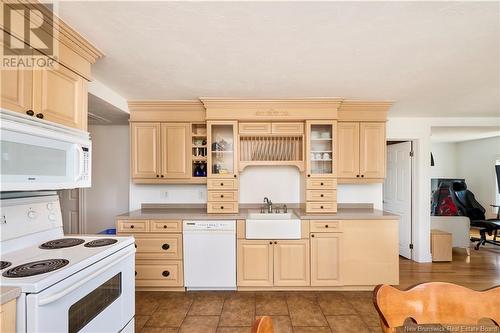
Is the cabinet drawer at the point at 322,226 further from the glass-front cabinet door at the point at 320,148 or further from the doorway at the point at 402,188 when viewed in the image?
the doorway at the point at 402,188

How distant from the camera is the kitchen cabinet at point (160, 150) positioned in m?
3.19

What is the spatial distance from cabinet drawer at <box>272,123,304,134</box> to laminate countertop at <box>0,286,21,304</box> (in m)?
2.68

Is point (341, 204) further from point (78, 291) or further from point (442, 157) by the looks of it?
point (442, 157)

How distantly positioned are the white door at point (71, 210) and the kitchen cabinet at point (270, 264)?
8.64 ft

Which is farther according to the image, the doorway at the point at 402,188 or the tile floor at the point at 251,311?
the doorway at the point at 402,188

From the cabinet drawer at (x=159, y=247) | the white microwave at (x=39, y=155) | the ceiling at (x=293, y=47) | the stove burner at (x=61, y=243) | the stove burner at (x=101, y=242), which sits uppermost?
the ceiling at (x=293, y=47)

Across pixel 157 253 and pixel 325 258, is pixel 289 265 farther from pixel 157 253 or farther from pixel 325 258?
pixel 157 253

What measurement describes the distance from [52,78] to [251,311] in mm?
2587

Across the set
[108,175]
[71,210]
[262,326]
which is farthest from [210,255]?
[71,210]

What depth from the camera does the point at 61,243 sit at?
1613 millimetres

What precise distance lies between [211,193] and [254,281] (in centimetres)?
A: 117

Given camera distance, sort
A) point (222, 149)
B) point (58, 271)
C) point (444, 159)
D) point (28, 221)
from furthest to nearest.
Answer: point (444, 159) → point (222, 149) → point (28, 221) → point (58, 271)

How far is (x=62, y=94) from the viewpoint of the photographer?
163cm

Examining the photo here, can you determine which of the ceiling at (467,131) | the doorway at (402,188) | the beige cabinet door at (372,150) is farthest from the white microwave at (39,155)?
the ceiling at (467,131)
